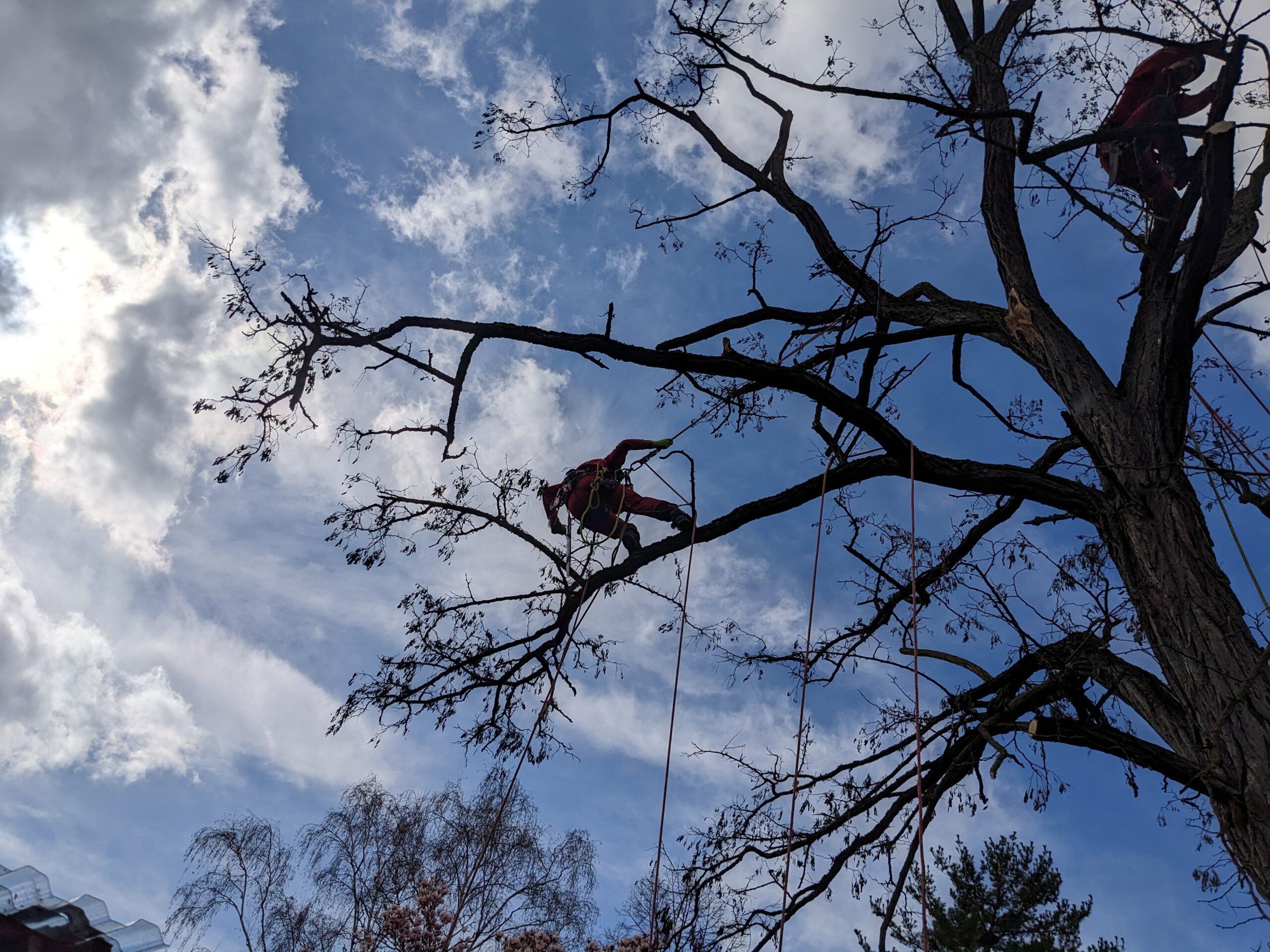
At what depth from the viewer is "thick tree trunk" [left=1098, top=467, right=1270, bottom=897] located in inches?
120

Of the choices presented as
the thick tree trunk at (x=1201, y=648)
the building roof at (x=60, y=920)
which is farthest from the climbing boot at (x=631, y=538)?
the building roof at (x=60, y=920)

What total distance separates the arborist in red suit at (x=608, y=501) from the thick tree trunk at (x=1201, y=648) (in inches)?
92.7

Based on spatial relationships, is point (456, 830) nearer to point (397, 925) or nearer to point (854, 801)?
point (397, 925)

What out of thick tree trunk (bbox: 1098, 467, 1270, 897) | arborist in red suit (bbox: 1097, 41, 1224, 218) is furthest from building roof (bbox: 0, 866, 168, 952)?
arborist in red suit (bbox: 1097, 41, 1224, 218)

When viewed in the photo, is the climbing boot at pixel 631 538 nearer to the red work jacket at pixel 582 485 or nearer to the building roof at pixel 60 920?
the red work jacket at pixel 582 485

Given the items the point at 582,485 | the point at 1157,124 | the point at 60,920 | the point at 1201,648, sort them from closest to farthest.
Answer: the point at 60,920, the point at 1201,648, the point at 1157,124, the point at 582,485

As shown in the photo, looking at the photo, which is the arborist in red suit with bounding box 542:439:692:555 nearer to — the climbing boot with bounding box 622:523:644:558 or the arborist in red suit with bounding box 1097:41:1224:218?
the climbing boot with bounding box 622:523:644:558

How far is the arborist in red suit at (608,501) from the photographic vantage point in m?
5.16

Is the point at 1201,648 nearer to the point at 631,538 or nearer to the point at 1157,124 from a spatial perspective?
the point at 1157,124

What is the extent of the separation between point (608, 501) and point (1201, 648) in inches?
128

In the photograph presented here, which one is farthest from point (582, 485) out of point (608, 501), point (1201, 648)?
point (1201, 648)

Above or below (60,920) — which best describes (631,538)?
above

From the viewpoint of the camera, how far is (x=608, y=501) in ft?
17.9

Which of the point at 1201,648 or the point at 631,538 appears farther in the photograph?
the point at 631,538
